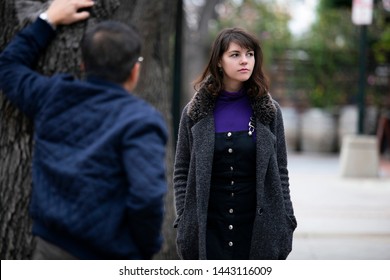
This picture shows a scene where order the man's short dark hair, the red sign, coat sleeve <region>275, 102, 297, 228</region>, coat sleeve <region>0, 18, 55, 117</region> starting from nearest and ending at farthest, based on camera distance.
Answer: the man's short dark hair < coat sleeve <region>0, 18, 55, 117</region> < coat sleeve <region>275, 102, 297, 228</region> < the red sign

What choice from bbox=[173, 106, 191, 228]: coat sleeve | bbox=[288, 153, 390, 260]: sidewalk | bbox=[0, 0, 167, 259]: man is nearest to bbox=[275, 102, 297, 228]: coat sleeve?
bbox=[173, 106, 191, 228]: coat sleeve

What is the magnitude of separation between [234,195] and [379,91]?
16081mm

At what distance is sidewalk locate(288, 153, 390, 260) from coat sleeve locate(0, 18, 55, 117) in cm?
407

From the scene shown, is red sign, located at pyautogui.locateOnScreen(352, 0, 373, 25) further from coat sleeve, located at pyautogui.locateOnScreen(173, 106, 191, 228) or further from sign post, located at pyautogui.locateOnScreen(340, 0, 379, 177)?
coat sleeve, located at pyautogui.locateOnScreen(173, 106, 191, 228)

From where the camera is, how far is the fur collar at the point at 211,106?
3811 millimetres

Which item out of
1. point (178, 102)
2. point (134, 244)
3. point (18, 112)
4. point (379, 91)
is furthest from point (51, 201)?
point (379, 91)

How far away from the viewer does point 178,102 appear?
27.0 feet

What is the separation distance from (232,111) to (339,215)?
19.0 ft

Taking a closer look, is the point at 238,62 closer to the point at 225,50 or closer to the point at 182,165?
the point at 225,50

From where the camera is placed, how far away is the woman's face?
3.75 m

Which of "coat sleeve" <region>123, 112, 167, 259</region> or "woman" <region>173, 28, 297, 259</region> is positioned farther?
"woman" <region>173, 28, 297, 259</region>

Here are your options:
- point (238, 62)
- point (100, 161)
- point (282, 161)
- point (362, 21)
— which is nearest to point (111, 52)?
point (100, 161)

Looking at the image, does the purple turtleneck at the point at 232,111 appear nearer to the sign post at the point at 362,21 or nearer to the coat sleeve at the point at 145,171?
the coat sleeve at the point at 145,171

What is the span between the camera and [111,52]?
2.78 metres
